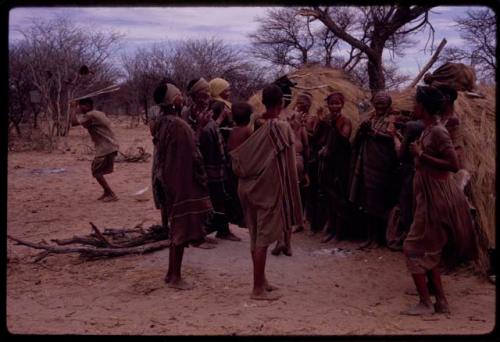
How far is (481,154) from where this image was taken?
5500 millimetres

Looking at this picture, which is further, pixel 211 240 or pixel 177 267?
pixel 211 240

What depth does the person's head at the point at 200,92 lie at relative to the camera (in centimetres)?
581

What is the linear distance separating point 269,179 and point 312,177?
2.37 m

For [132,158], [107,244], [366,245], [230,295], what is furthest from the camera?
[132,158]

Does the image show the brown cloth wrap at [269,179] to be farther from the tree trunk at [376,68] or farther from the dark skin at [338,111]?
the tree trunk at [376,68]

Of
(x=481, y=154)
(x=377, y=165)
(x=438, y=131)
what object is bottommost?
(x=377, y=165)

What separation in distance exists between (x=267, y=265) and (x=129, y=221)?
3.12 meters

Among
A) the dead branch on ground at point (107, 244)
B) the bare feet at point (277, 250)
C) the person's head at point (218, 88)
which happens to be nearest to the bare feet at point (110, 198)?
the dead branch on ground at point (107, 244)

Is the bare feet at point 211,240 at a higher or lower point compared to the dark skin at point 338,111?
lower

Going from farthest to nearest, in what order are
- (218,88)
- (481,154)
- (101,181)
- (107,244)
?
(101,181)
(218,88)
(107,244)
(481,154)

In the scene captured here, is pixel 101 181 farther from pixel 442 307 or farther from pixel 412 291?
pixel 442 307

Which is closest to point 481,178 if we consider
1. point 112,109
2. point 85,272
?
point 85,272

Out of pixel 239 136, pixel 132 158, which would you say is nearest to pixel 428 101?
pixel 239 136
